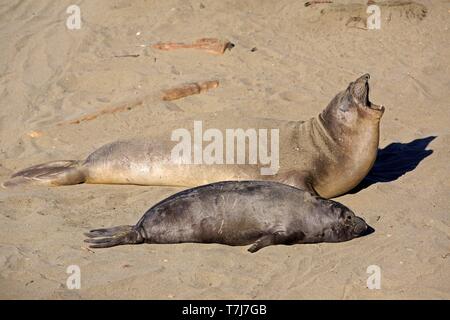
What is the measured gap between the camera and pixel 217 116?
814 cm

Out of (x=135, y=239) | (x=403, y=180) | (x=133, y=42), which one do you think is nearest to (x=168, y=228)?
(x=135, y=239)

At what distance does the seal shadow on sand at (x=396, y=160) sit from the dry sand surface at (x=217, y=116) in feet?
0.07

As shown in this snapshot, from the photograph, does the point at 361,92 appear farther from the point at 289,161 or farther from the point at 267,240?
the point at 267,240

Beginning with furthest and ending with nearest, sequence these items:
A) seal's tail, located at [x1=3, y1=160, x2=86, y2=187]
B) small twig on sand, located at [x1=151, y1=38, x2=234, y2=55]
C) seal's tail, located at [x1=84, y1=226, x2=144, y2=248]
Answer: small twig on sand, located at [x1=151, y1=38, x2=234, y2=55]
seal's tail, located at [x1=3, y1=160, x2=86, y2=187]
seal's tail, located at [x1=84, y1=226, x2=144, y2=248]

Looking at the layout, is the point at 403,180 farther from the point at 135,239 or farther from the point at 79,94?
the point at 79,94

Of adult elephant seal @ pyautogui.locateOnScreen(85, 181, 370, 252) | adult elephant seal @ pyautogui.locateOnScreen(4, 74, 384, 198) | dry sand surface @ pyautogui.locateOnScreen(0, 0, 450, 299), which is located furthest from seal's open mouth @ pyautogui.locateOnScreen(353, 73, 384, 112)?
adult elephant seal @ pyautogui.locateOnScreen(85, 181, 370, 252)

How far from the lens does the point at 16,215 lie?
6.87m

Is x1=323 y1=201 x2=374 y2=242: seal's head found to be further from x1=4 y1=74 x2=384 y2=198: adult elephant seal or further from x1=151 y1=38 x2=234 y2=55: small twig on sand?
x1=151 y1=38 x2=234 y2=55: small twig on sand

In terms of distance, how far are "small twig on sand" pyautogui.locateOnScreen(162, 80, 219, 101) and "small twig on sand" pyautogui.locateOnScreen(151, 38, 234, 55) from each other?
3.13 feet

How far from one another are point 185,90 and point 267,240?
3.82 m

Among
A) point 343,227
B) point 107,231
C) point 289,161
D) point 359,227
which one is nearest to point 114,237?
point 107,231

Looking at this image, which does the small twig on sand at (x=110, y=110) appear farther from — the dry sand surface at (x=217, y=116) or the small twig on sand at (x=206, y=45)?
the small twig on sand at (x=206, y=45)

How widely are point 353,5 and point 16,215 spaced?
5563mm

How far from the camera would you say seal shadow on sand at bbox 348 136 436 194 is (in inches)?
299
